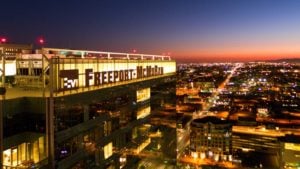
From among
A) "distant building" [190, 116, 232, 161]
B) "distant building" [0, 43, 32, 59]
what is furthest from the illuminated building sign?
"distant building" [190, 116, 232, 161]

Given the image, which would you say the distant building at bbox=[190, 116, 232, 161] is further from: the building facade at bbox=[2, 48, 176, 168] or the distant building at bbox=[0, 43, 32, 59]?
the distant building at bbox=[0, 43, 32, 59]

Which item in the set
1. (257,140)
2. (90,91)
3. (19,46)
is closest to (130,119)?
(90,91)

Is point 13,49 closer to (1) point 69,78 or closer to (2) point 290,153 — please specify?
(1) point 69,78

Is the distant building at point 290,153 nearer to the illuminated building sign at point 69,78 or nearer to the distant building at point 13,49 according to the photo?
the illuminated building sign at point 69,78

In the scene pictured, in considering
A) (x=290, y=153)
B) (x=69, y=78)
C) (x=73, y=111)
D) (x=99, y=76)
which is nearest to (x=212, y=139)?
(x=290, y=153)

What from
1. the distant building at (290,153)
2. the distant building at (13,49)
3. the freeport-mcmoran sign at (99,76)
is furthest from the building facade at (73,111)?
the distant building at (290,153)

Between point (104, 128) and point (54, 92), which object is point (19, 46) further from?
point (104, 128)
